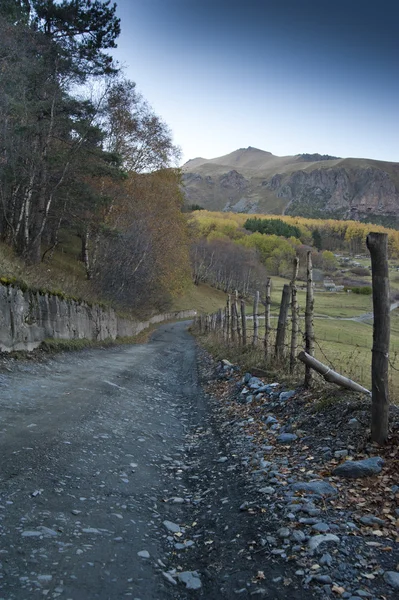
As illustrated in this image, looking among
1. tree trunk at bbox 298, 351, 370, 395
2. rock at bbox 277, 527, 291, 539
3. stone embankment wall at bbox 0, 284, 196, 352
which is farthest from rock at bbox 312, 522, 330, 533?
stone embankment wall at bbox 0, 284, 196, 352

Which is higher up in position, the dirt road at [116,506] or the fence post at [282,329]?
the fence post at [282,329]

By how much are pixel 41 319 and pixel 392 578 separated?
12816mm

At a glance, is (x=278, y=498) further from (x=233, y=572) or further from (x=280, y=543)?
(x=233, y=572)

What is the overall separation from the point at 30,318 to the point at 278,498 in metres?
10.5

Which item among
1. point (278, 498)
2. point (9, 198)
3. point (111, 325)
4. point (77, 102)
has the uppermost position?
point (77, 102)

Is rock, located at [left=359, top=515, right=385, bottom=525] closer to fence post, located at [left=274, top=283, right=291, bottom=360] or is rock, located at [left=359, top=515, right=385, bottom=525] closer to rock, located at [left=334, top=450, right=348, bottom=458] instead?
rock, located at [left=334, top=450, right=348, bottom=458]

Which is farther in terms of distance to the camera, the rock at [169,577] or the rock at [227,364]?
the rock at [227,364]

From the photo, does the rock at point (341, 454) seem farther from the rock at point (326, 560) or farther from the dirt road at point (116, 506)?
the rock at point (326, 560)

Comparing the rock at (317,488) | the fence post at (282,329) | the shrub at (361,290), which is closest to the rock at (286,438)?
the rock at (317,488)

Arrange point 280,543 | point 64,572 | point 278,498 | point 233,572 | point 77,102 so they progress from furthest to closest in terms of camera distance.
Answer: point 77,102, point 278,498, point 280,543, point 233,572, point 64,572

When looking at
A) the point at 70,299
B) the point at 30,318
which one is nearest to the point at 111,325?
the point at 70,299

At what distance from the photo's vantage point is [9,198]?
25.0 m

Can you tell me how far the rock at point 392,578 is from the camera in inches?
126

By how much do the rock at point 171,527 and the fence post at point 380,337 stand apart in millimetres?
2727
